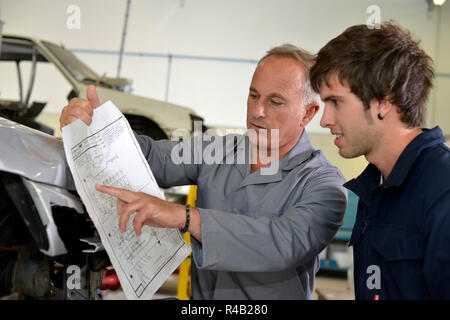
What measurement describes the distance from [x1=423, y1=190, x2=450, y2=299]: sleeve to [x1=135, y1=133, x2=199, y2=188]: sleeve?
0.75m

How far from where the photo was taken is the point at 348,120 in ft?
2.94

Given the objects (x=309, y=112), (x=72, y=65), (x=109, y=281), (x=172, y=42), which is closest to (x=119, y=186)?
(x=109, y=281)

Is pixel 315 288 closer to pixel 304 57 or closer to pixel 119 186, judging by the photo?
pixel 304 57

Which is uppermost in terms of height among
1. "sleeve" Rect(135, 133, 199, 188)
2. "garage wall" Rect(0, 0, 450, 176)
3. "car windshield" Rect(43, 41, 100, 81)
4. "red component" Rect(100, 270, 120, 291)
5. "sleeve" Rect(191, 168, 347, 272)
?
"garage wall" Rect(0, 0, 450, 176)

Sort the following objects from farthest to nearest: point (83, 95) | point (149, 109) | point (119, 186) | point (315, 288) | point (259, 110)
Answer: point (149, 109), point (83, 95), point (315, 288), point (259, 110), point (119, 186)

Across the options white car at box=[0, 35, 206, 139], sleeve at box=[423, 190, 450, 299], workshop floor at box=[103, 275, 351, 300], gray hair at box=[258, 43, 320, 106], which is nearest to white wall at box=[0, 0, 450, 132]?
white car at box=[0, 35, 206, 139]

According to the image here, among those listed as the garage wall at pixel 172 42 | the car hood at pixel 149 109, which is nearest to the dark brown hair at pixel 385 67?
the car hood at pixel 149 109

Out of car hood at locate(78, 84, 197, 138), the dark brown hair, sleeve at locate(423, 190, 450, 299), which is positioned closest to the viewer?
sleeve at locate(423, 190, 450, 299)

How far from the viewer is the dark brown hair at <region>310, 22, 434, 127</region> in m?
0.85

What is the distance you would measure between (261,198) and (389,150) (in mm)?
383

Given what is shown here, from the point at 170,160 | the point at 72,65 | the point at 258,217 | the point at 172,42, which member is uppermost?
the point at 172,42

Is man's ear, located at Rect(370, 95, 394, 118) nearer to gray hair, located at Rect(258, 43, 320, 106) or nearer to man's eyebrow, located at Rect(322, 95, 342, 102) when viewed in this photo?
man's eyebrow, located at Rect(322, 95, 342, 102)

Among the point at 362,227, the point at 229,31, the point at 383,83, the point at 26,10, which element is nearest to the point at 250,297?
the point at 362,227

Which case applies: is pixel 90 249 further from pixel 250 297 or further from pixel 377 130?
pixel 377 130
